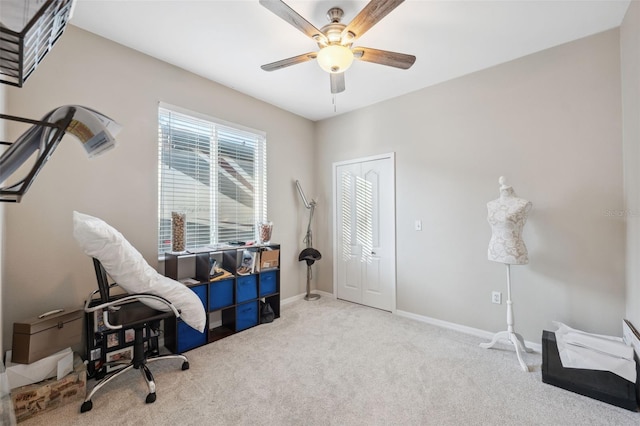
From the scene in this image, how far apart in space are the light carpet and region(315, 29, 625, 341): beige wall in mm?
568

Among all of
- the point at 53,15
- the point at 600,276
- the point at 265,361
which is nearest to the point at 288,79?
the point at 53,15

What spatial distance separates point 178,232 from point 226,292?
2.64 ft

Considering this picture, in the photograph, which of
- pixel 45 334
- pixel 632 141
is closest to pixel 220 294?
pixel 45 334

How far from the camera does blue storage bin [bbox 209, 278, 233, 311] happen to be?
2755 millimetres

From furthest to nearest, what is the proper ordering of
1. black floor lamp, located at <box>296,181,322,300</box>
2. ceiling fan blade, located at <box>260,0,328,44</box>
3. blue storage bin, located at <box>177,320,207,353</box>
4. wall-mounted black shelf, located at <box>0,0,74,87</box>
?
black floor lamp, located at <box>296,181,322,300</box> < blue storage bin, located at <box>177,320,207,353</box> < ceiling fan blade, located at <box>260,0,328,44</box> < wall-mounted black shelf, located at <box>0,0,74,87</box>

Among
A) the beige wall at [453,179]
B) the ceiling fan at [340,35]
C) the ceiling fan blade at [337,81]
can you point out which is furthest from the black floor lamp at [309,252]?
the ceiling fan at [340,35]

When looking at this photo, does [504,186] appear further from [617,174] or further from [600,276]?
[600,276]

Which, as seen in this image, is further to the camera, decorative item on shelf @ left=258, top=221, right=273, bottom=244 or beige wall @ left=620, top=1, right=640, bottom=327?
decorative item on shelf @ left=258, top=221, right=273, bottom=244

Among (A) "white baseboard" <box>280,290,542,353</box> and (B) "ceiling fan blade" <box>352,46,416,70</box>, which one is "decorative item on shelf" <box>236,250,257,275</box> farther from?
(B) "ceiling fan blade" <box>352,46,416,70</box>

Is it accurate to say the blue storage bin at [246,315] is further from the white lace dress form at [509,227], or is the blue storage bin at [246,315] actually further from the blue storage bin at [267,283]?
the white lace dress form at [509,227]

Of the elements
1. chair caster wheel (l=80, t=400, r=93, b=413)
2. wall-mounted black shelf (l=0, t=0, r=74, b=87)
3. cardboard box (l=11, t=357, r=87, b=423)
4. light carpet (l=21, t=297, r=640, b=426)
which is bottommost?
light carpet (l=21, t=297, r=640, b=426)

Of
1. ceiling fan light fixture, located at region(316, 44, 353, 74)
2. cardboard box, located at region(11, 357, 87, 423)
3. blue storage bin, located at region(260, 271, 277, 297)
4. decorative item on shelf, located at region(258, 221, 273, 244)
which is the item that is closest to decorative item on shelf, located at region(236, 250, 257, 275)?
blue storage bin, located at region(260, 271, 277, 297)

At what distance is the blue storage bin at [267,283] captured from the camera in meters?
3.27

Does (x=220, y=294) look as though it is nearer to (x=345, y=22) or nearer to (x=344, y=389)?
(x=344, y=389)
